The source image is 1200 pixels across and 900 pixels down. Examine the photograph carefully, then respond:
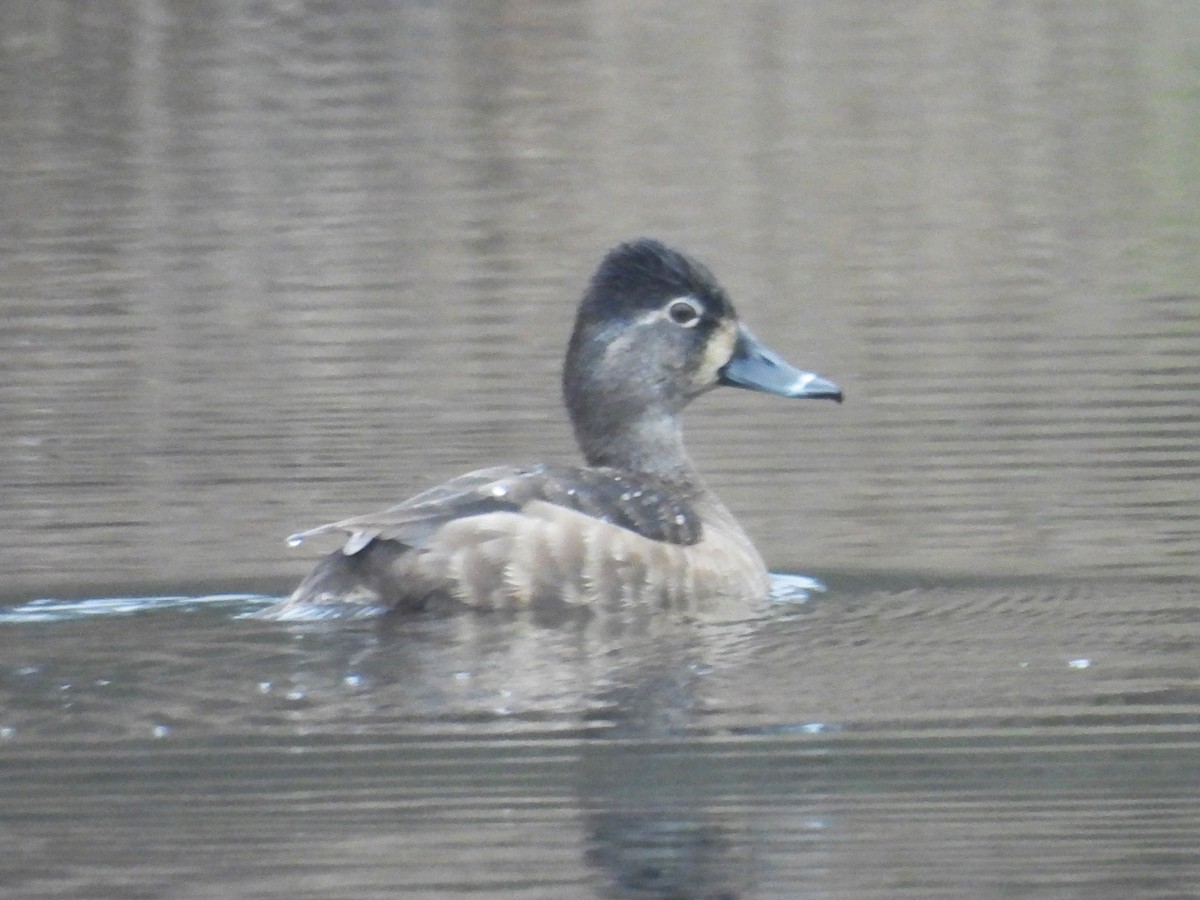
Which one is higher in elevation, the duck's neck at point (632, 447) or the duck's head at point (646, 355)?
the duck's head at point (646, 355)

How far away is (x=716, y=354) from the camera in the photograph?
8516mm

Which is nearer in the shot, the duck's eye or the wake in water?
the wake in water

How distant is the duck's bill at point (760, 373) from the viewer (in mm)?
8531

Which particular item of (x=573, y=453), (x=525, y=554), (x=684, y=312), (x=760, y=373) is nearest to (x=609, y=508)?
(x=525, y=554)

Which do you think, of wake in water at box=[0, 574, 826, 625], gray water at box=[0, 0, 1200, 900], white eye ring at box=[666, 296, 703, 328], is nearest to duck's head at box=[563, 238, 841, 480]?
white eye ring at box=[666, 296, 703, 328]

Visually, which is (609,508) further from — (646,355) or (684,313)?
(684,313)

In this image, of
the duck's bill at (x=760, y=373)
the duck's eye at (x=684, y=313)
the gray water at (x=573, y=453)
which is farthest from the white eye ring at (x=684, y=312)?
the gray water at (x=573, y=453)

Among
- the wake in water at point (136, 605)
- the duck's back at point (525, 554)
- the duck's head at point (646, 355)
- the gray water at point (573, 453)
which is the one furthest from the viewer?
the duck's head at point (646, 355)

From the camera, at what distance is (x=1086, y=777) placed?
5535 millimetres

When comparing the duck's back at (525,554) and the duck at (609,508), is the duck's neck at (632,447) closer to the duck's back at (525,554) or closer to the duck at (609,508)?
the duck at (609,508)

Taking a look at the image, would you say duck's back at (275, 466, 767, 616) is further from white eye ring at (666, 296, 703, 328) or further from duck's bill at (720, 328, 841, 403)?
duck's bill at (720, 328, 841, 403)

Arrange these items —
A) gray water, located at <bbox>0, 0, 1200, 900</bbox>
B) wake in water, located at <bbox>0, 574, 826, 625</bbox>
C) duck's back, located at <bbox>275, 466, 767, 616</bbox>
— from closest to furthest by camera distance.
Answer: gray water, located at <bbox>0, 0, 1200, 900</bbox>
duck's back, located at <bbox>275, 466, 767, 616</bbox>
wake in water, located at <bbox>0, 574, 826, 625</bbox>

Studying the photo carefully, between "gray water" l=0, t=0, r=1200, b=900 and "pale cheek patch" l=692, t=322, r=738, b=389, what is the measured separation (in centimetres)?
55

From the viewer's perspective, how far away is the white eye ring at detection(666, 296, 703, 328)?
27.4 ft
